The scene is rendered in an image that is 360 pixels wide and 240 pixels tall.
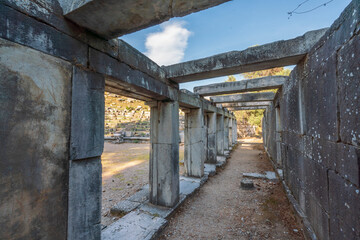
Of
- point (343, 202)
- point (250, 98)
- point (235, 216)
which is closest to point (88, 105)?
point (343, 202)

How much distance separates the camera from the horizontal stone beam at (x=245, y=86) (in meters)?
4.51

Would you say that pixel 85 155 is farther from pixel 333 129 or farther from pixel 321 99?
pixel 321 99

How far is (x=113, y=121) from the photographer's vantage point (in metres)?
20.1

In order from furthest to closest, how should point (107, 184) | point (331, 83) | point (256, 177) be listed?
point (256, 177)
point (107, 184)
point (331, 83)

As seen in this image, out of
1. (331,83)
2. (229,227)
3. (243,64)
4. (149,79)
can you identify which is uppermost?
(243,64)

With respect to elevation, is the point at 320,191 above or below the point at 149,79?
below

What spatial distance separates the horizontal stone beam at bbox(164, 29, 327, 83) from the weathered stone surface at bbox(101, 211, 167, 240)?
2.97 meters

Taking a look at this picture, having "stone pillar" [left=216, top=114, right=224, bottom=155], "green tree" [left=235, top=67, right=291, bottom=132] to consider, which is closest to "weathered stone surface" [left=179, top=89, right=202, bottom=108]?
"stone pillar" [left=216, top=114, right=224, bottom=155]

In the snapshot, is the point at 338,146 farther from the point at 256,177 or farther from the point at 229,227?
the point at 256,177

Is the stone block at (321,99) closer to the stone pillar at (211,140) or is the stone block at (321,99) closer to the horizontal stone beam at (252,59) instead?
the horizontal stone beam at (252,59)

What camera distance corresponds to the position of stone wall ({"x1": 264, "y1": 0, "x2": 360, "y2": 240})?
4.59 feet

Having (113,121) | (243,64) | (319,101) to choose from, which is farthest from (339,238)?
(113,121)

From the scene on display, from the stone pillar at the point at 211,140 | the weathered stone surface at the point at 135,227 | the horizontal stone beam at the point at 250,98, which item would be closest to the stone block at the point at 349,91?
the weathered stone surface at the point at 135,227

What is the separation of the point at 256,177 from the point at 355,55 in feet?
18.1
